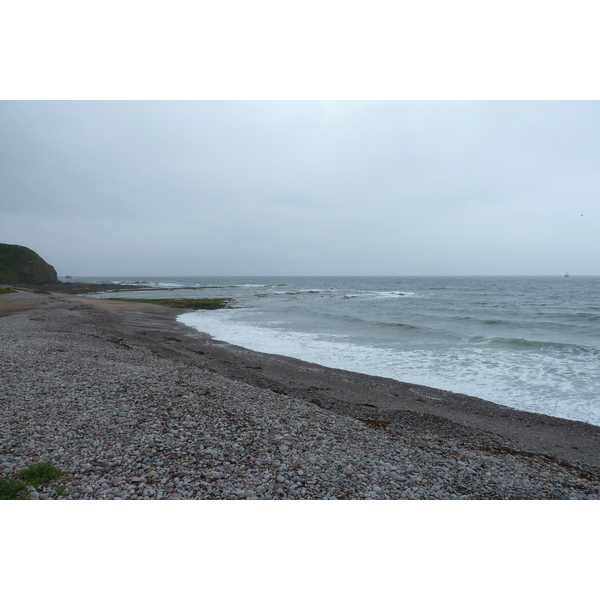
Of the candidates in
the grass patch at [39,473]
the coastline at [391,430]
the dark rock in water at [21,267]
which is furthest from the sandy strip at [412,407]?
the dark rock in water at [21,267]

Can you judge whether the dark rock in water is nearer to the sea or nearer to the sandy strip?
the sea

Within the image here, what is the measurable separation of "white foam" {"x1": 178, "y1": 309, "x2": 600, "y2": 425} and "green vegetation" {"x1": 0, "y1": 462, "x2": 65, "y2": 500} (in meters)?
11.3

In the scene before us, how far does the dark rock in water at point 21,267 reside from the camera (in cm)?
7625

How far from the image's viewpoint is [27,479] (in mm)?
4410

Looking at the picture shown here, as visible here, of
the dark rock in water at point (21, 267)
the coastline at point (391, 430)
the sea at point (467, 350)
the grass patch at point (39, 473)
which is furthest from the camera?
the dark rock in water at point (21, 267)

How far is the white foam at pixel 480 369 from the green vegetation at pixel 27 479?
443 inches

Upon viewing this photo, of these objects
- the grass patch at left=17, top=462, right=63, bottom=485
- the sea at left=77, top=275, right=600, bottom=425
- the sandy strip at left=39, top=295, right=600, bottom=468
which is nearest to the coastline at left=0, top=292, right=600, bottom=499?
the sandy strip at left=39, top=295, right=600, bottom=468

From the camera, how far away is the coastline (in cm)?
498

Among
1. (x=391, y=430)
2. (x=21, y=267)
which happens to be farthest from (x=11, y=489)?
(x=21, y=267)

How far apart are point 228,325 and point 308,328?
6639 millimetres

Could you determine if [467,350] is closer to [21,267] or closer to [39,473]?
[39,473]

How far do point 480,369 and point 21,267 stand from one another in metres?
101

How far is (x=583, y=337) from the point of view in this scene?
20766 mm

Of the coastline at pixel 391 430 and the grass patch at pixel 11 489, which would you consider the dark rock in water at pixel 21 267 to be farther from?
the grass patch at pixel 11 489
